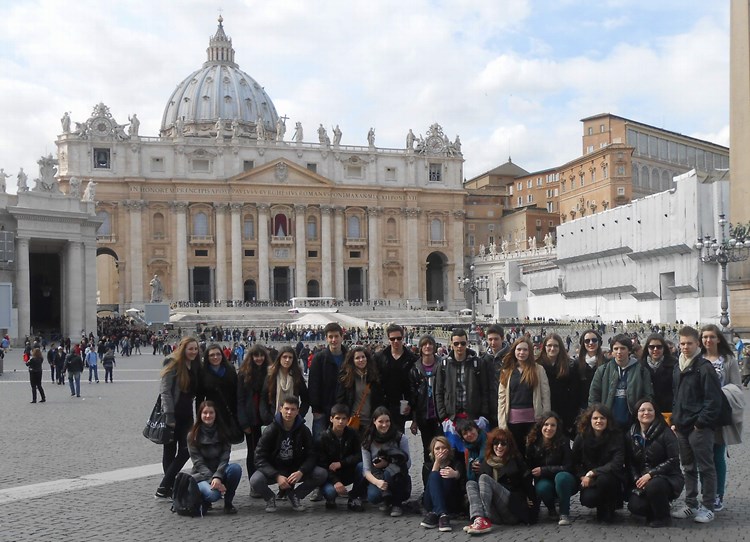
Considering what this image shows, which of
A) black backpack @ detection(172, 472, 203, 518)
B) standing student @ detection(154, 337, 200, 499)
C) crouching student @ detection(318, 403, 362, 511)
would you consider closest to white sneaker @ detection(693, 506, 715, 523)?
crouching student @ detection(318, 403, 362, 511)

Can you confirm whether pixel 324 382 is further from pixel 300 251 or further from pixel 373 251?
pixel 373 251

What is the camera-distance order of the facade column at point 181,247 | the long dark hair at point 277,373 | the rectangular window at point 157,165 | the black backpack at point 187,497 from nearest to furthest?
the black backpack at point 187,497 → the long dark hair at point 277,373 → the facade column at point 181,247 → the rectangular window at point 157,165

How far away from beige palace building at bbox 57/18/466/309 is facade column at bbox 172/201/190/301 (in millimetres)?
78

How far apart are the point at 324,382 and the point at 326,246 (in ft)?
216

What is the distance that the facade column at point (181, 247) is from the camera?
70.2 metres

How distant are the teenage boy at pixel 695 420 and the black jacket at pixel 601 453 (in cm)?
52

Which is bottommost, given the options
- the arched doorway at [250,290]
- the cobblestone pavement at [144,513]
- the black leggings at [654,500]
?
the cobblestone pavement at [144,513]

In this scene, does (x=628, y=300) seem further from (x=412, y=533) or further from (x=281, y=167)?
(x=412, y=533)

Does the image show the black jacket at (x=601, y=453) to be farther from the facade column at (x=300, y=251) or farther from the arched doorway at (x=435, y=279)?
the arched doorway at (x=435, y=279)

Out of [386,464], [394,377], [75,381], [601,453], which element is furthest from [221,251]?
[601,453]

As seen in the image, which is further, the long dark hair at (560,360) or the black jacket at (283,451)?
the long dark hair at (560,360)

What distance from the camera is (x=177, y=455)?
8.14 meters

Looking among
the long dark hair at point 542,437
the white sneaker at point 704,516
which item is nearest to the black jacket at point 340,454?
the long dark hair at point 542,437

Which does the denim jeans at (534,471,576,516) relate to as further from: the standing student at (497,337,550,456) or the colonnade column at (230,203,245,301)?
the colonnade column at (230,203,245,301)
